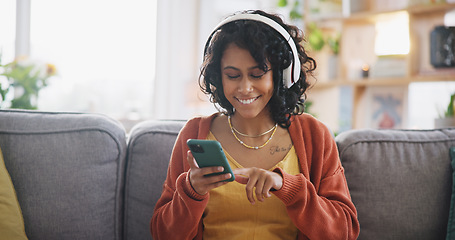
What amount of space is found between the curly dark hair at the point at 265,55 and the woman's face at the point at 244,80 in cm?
2

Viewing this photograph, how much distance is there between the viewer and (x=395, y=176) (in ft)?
4.54

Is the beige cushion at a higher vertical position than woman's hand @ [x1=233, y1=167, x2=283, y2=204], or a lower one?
lower

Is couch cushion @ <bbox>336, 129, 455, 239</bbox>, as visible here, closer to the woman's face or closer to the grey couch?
the grey couch

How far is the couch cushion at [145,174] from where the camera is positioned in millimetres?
1391

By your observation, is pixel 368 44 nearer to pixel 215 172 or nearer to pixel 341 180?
pixel 341 180

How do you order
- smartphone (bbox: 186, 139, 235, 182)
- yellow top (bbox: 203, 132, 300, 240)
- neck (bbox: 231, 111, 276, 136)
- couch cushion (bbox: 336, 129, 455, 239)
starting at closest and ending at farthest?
smartphone (bbox: 186, 139, 235, 182), yellow top (bbox: 203, 132, 300, 240), neck (bbox: 231, 111, 276, 136), couch cushion (bbox: 336, 129, 455, 239)

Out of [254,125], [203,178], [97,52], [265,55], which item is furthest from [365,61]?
[203,178]

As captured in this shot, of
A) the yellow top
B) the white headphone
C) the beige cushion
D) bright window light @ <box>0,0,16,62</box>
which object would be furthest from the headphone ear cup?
bright window light @ <box>0,0,16,62</box>

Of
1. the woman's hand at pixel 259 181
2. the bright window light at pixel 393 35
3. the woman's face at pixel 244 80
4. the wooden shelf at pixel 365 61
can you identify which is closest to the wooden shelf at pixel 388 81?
the wooden shelf at pixel 365 61

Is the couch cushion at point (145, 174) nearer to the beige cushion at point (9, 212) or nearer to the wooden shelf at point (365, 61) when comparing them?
the beige cushion at point (9, 212)

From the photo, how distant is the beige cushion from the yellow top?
1.84 feet

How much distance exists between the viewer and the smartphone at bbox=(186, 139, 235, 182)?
0.86m

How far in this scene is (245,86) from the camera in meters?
1.07

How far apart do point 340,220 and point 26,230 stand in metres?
0.96
